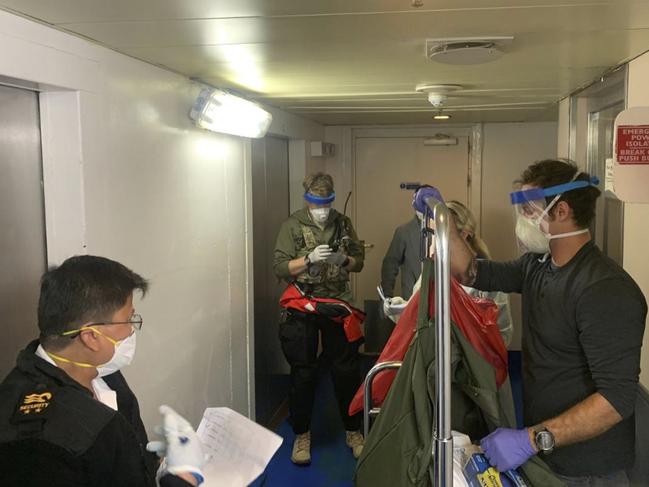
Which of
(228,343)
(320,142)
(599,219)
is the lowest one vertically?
(228,343)

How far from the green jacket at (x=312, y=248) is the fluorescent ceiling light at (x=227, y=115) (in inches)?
22.5

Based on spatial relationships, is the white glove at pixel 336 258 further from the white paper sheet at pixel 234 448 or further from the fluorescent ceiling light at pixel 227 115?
the white paper sheet at pixel 234 448

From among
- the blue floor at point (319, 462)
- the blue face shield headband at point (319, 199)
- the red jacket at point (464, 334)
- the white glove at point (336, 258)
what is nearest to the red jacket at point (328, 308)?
the white glove at point (336, 258)

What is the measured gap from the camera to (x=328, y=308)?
3.30 meters

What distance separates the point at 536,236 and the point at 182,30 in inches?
46.2

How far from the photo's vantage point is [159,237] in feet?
7.23

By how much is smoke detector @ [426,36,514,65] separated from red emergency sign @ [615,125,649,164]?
0.48 metres

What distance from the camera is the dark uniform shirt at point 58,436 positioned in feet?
3.80

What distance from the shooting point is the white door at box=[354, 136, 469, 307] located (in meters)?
5.19

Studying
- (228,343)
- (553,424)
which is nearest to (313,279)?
(228,343)

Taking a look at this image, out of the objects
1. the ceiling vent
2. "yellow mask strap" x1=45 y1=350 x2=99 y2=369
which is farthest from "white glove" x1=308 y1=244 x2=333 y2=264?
the ceiling vent

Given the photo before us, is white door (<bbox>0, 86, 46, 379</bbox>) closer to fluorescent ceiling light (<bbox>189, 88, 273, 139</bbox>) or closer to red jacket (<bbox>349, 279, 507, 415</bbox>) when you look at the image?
fluorescent ceiling light (<bbox>189, 88, 273, 139</bbox>)

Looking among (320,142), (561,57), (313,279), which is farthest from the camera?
(320,142)

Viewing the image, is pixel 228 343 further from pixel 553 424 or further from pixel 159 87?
pixel 553 424
